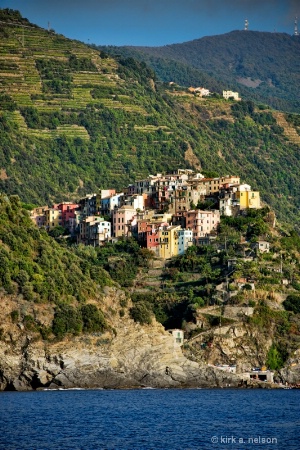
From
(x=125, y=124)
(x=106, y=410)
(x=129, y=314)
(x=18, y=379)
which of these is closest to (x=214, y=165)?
(x=125, y=124)

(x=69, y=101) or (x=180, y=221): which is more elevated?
(x=69, y=101)

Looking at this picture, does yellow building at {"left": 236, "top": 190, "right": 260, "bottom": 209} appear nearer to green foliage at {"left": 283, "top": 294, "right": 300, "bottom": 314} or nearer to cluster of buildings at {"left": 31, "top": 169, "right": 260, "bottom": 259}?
cluster of buildings at {"left": 31, "top": 169, "right": 260, "bottom": 259}

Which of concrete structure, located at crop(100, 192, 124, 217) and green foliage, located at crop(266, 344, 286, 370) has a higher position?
concrete structure, located at crop(100, 192, 124, 217)

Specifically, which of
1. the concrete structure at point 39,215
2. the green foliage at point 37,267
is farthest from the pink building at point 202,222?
the concrete structure at point 39,215

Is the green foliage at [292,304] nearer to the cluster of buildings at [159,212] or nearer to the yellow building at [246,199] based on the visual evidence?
the cluster of buildings at [159,212]

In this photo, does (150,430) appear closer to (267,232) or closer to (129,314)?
(129,314)

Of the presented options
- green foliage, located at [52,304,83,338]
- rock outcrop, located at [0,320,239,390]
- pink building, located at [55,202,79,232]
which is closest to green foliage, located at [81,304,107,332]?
green foliage, located at [52,304,83,338]

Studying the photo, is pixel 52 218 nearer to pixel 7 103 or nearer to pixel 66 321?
pixel 7 103
